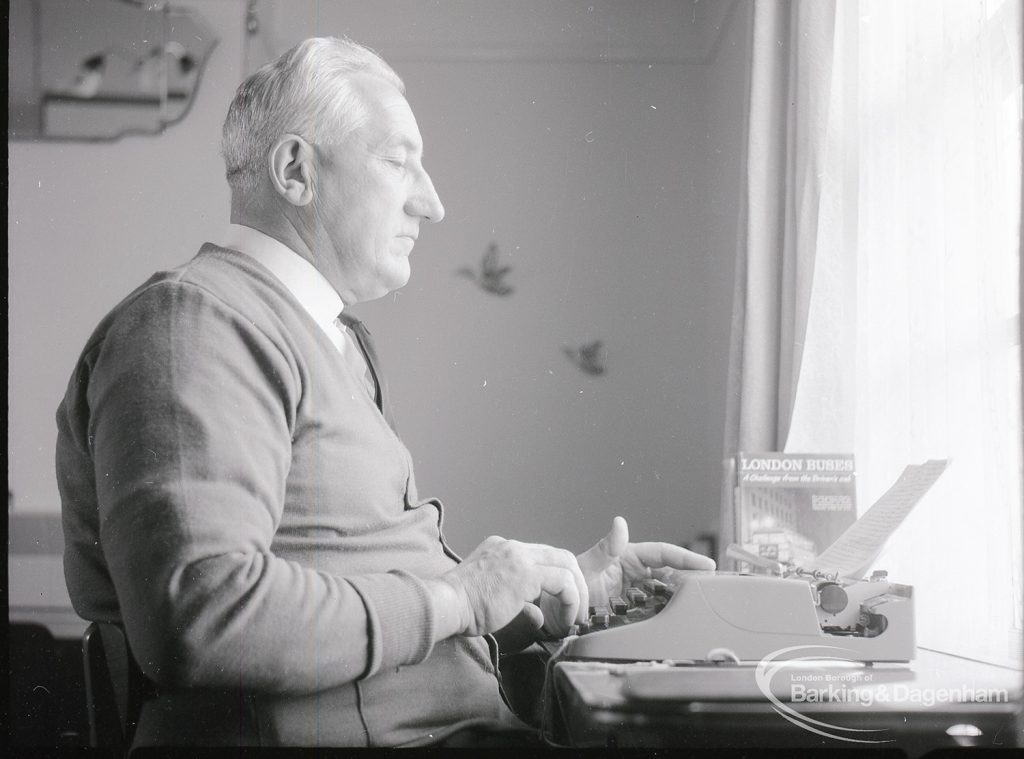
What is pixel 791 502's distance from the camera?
1.33m

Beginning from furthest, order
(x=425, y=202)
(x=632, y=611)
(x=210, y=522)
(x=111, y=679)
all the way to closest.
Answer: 1. (x=425, y=202)
2. (x=632, y=611)
3. (x=111, y=679)
4. (x=210, y=522)

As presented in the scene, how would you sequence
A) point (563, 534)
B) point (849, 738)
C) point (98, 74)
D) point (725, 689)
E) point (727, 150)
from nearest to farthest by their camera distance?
point (725, 689), point (849, 738), point (98, 74), point (563, 534), point (727, 150)

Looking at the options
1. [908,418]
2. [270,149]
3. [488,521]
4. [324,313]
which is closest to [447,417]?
[488,521]

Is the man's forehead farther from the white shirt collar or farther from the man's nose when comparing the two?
the white shirt collar

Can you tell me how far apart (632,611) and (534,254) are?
550 mm

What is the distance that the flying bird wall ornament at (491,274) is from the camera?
130cm

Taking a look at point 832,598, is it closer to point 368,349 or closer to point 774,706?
point 774,706

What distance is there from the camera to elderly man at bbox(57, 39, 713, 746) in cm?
75

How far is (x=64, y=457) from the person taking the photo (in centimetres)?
91

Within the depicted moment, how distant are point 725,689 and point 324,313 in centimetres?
62

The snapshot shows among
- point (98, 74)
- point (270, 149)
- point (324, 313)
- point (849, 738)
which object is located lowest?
point (849, 738)

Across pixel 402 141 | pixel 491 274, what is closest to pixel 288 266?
pixel 402 141

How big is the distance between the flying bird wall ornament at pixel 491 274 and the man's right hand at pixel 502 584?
440 millimetres

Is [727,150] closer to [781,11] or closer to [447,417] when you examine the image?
[781,11]
